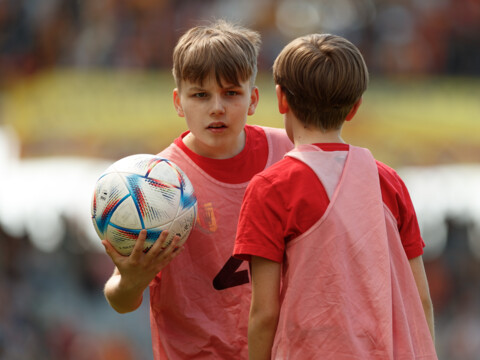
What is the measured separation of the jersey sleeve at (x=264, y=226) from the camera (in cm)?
342

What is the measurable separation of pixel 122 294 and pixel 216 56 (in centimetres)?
121

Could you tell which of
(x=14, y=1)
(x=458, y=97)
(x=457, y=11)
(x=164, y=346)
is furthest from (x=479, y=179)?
(x=164, y=346)

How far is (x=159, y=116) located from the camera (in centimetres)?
1355

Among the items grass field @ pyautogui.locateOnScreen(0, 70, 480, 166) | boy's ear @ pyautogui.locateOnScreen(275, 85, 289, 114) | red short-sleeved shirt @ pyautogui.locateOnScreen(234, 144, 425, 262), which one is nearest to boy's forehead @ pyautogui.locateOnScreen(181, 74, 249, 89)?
boy's ear @ pyautogui.locateOnScreen(275, 85, 289, 114)

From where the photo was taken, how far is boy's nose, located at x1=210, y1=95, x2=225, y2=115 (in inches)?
163

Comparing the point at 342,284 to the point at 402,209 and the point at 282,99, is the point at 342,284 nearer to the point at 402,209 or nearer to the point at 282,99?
the point at 402,209

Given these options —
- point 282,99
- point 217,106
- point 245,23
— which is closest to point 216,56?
point 217,106

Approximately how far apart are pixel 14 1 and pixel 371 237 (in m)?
13.4

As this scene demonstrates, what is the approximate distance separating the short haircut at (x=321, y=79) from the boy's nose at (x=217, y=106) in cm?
59

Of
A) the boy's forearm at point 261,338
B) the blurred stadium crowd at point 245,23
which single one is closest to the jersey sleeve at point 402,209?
the boy's forearm at point 261,338

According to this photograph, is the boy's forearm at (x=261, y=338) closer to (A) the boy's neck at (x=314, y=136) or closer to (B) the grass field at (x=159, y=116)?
(A) the boy's neck at (x=314, y=136)

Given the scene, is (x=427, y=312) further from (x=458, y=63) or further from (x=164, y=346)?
(x=458, y=63)

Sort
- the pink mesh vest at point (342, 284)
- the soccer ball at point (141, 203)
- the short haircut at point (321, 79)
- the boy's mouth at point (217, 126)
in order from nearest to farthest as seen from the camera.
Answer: the pink mesh vest at point (342, 284)
the short haircut at point (321, 79)
the soccer ball at point (141, 203)
the boy's mouth at point (217, 126)

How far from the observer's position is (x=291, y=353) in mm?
3430
